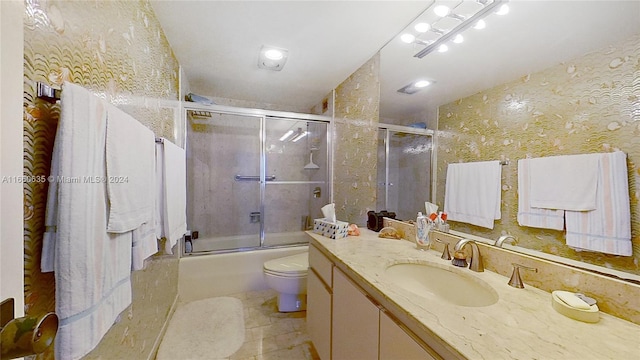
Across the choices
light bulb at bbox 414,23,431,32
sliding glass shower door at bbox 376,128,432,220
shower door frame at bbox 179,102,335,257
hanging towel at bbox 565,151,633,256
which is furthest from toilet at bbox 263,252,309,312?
light bulb at bbox 414,23,431,32

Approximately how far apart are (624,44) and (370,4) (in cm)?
106

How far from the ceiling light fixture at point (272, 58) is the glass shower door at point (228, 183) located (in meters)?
0.77

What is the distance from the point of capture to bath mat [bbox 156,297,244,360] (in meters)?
1.51

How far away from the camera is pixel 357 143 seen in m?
2.14

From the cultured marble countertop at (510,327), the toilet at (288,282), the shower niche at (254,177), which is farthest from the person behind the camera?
the shower niche at (254,177)

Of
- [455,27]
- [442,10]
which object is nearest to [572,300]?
[455,27]

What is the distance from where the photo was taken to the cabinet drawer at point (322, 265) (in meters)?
1.27

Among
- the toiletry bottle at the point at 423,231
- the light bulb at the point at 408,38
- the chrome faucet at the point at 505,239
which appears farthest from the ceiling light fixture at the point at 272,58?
the chrome faucet at the point at 505,239

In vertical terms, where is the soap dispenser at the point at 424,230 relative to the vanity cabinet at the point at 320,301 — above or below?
above

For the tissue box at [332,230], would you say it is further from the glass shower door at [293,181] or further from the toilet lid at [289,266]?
the glass shower door at [293,181]

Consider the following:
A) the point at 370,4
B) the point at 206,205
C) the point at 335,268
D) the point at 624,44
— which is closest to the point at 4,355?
the point at 335,268

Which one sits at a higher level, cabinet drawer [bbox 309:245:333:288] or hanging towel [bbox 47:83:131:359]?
hanging towel [bbox 47:83:131:359]

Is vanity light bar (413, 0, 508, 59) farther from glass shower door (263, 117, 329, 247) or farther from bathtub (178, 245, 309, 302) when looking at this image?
bathtub (178, 245, 309, 302)

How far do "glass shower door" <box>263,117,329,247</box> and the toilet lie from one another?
91 centimetres
